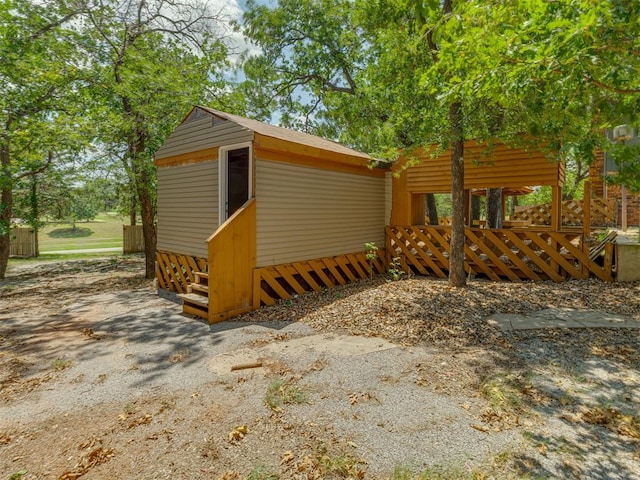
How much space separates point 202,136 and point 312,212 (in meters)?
2.75

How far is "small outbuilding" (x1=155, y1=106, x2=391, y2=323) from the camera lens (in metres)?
5.77

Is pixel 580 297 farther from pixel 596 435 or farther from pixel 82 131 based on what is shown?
pixel 82 131

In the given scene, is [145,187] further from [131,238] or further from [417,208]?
[131,238]

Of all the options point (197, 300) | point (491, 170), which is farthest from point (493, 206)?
point (197, 300)

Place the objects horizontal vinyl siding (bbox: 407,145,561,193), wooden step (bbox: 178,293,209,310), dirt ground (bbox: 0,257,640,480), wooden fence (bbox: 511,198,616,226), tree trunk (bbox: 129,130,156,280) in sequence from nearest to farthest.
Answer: dirt ground (bbox: 0,257,640,480)
wooden step (bbox: 178,293,209,310)
horizontal vinyl siding (bbox: 407,145,561,193)
tree trunk (bbox: 129,130,156,280)
wooden fence (bbox: 511,198,616,226)

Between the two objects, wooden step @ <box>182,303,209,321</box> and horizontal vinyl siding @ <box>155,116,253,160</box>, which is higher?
horizontal vinyl siding @ <box>155,116,253,160</box>

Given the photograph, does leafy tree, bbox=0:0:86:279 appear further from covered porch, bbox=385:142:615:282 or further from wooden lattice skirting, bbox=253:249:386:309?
covered porch, bbox=385:142:615:282

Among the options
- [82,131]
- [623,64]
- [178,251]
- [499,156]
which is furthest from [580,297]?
[82,131]

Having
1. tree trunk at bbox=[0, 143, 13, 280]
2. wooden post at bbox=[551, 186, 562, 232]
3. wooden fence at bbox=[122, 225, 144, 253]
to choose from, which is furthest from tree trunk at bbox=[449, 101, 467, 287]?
wooden fence at bbox=[122, 225, 144, 253]

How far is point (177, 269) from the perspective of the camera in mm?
7594

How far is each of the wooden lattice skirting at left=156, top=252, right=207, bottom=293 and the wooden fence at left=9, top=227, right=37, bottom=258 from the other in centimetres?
1370

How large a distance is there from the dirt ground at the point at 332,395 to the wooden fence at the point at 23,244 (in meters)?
14.8

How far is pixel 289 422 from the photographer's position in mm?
2727

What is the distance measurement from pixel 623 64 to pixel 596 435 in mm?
3421
